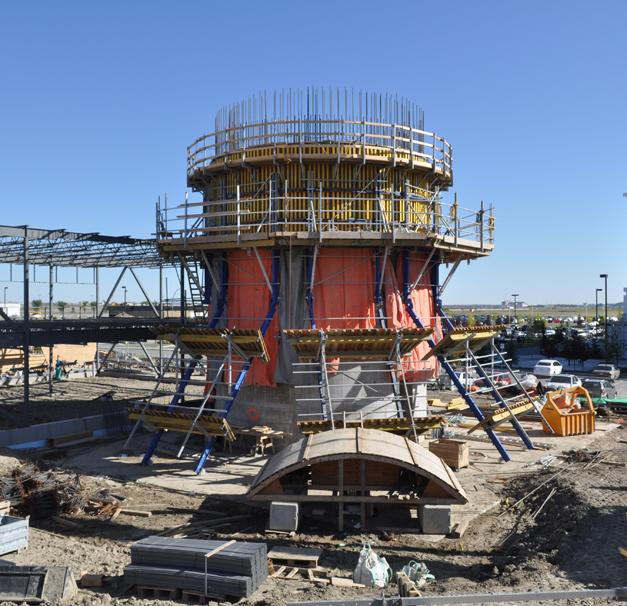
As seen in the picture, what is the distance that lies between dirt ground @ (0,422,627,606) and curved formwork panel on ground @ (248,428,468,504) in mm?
848

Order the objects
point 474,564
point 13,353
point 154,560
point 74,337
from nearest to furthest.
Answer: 1. point 154,560
2. point 474,564
3. point 74,337
4. point 13,353

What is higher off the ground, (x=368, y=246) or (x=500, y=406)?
(x=368, y=246)

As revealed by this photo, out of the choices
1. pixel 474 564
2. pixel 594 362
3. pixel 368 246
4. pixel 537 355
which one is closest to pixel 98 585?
pixel 474 564

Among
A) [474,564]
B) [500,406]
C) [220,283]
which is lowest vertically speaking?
[474,564]

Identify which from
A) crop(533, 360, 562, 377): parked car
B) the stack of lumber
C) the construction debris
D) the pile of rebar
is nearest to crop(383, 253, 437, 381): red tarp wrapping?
the pile of rebar

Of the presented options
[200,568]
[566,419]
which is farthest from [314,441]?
[566,419]

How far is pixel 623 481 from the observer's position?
58.0 feet

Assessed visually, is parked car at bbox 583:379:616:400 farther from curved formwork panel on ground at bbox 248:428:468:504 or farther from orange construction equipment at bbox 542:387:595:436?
curved formwork panel on ground at bbox 248:428:468:504

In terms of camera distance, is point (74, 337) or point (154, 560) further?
point (74, 337)

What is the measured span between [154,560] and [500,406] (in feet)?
49.3

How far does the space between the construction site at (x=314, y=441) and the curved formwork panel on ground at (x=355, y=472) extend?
0.07 meters

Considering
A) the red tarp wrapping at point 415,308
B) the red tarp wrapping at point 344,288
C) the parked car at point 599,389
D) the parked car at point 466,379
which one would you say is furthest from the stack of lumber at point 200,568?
the parked car at point 599,389

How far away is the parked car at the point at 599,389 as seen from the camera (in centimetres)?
3503

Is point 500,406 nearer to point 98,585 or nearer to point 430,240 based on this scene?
point 430,240
